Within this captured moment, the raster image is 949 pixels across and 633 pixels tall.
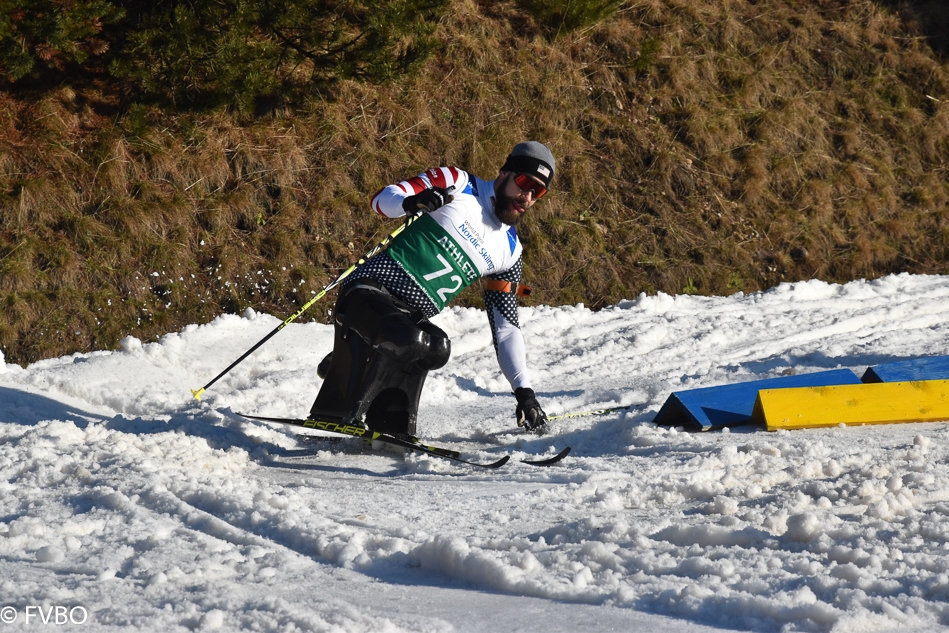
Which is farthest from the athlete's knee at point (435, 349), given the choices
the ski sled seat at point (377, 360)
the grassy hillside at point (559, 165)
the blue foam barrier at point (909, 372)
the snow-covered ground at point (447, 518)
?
the grassy hillside at point (559, 165)

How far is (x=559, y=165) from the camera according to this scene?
34.2 feet

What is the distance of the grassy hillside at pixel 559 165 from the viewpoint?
7.68 metres

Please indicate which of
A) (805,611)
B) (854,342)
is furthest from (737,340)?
(805,611)

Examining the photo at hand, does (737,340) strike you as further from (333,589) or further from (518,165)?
(333,589)

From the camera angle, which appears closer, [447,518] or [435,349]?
[447,518]

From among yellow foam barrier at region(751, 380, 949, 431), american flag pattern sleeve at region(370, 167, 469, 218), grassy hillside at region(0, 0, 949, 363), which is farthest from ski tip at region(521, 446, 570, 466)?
grassy hillside at region(0, 0, 949, 363)

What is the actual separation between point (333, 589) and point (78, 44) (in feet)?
23.3

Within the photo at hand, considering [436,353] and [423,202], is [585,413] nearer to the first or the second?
[436,353]

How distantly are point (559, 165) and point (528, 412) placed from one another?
5.51 m

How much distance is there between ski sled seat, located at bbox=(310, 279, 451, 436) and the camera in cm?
466

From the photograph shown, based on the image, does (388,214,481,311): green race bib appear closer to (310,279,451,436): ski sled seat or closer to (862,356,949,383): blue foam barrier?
(310,279,451,436): ski sled seat

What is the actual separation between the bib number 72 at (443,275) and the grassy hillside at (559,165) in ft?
10.00

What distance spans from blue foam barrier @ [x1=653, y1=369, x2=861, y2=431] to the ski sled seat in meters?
1.55

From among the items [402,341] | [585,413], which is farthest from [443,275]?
[585,413]
